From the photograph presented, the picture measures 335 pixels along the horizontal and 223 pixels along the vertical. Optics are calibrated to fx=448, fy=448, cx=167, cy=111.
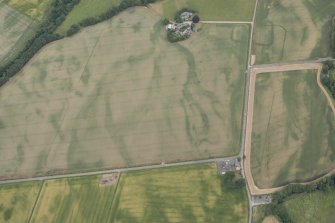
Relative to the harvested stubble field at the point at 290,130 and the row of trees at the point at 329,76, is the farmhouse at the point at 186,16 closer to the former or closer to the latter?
the harvested stubble field at the point at 290,130

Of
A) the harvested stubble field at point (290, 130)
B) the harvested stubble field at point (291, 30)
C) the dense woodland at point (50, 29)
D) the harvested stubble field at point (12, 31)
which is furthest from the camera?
the harvested stubble field at point (12, 31)

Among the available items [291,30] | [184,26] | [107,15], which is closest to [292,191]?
[291,30]

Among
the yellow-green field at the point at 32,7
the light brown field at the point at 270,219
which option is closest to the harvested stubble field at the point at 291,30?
the light brown field at the point at 270,219

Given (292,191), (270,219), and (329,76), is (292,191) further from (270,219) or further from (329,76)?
(329,76)

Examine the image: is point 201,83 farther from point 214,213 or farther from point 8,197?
point 8,197

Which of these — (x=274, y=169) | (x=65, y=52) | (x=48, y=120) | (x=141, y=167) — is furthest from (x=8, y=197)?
(x=274, y=169)

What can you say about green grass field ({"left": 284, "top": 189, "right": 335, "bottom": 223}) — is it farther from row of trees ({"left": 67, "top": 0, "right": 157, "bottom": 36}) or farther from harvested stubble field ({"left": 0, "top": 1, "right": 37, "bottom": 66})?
harvested stubble field ({"left": 0, "top": 1, "right": 37, "bottom": 66})

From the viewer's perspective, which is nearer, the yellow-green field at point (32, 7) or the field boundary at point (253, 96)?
the field boundary at point (253, 96)
